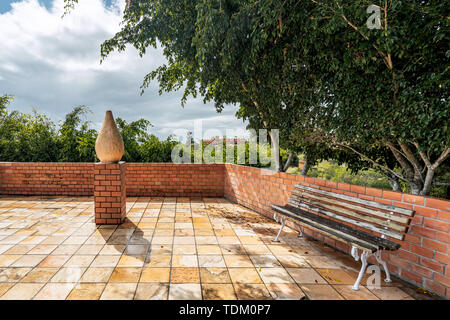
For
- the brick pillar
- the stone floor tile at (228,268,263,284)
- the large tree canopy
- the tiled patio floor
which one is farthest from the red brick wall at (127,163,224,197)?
the stone floor tile at (228,268,263,284)

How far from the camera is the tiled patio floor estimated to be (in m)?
2.50

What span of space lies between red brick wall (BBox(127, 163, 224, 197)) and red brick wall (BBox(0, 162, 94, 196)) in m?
1.24

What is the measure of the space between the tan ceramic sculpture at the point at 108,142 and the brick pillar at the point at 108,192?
0.16 m

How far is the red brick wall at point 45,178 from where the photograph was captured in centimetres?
692

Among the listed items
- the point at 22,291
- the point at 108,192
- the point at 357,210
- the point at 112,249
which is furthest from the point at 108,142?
the point at 357,210

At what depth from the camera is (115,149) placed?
15.0ft

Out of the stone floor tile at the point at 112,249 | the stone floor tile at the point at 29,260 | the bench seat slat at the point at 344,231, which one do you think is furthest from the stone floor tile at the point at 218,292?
the stone floor tile at the point at 29,260

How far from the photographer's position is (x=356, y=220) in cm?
317

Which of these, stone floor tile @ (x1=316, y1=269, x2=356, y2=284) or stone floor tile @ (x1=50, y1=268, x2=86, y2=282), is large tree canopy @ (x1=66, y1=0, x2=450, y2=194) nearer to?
stone floor tile @ (x1=316, y1=269, x2=356, y2=284)

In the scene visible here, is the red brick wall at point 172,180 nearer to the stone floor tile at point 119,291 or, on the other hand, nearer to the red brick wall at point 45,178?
the red brick wall at point 45,178

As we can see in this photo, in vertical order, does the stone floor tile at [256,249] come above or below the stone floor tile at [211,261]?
above
